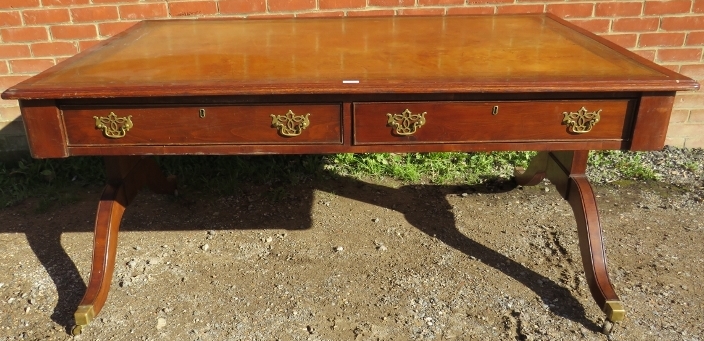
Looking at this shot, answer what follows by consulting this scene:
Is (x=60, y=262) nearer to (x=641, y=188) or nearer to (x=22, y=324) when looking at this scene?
(x=22, y=324)

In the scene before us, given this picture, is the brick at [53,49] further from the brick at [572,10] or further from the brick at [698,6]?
the brick at [698,6]

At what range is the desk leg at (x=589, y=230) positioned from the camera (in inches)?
73.3

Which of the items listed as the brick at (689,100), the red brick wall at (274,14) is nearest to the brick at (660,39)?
the red brick wall at (274,14)

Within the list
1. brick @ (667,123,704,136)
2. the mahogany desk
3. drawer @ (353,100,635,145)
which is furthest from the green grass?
drawer @ (353,100,635,145)

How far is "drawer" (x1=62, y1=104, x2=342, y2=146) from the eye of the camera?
1609 mm

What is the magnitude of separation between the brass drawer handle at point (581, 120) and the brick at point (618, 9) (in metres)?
1.38

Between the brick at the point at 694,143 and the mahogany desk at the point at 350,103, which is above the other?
the mahogany desk at the point at 350,103

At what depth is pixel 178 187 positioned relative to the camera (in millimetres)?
2855

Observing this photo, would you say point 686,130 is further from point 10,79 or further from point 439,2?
point 10,79

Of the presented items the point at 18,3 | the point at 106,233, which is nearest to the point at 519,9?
the point at 106,233

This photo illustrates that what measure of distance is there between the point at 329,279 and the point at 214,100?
3.00ft

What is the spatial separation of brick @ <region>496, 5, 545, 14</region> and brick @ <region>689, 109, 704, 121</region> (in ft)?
3.43

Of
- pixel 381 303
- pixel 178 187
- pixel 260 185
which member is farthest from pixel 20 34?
pixel 381 303

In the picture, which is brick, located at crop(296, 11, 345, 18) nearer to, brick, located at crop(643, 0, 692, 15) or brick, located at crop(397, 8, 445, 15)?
brick, located at crop(397, 8, 445, 15)
